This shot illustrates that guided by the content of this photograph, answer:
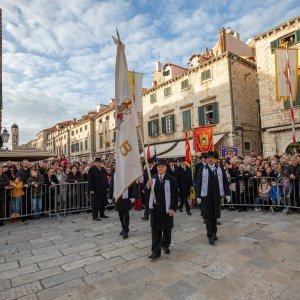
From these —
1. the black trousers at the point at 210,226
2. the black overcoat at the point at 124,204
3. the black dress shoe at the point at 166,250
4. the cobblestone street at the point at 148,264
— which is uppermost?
the black overcoat at the point at 124,204

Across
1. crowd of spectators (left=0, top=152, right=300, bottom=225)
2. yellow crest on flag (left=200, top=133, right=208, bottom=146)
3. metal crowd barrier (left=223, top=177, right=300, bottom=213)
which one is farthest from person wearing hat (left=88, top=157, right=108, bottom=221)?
yellow crest on flag (left=200, top=133, right=208, bottom=146)

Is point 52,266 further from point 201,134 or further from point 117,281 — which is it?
point 201,134

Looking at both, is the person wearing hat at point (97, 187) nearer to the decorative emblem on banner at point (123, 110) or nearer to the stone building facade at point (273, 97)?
the decorative emblem on banner at point (123, 110)

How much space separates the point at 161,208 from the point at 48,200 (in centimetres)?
550

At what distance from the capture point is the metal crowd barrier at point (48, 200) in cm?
741

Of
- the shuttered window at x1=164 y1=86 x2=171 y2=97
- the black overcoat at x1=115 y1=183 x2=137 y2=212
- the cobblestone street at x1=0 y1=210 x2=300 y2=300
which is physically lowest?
the cobblestone street at x1=0 y1=210 x2=300 y2=300

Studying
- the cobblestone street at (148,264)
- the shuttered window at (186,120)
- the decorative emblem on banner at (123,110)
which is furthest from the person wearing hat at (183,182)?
the shuttered window at (186,120)

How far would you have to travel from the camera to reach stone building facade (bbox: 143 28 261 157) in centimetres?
1955

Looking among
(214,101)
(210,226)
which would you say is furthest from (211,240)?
(214,101)

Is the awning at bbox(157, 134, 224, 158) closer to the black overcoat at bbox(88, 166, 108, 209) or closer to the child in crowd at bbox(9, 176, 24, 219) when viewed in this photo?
the black overcoat at bbox(88, 166, 108, 209)

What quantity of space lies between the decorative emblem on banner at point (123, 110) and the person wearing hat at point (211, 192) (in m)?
2.12

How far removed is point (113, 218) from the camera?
7.62 meters

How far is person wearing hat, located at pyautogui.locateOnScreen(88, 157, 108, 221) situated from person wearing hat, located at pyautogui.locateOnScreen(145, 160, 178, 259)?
11.1 feet

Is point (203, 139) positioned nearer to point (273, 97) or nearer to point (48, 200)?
point (273, 97)
